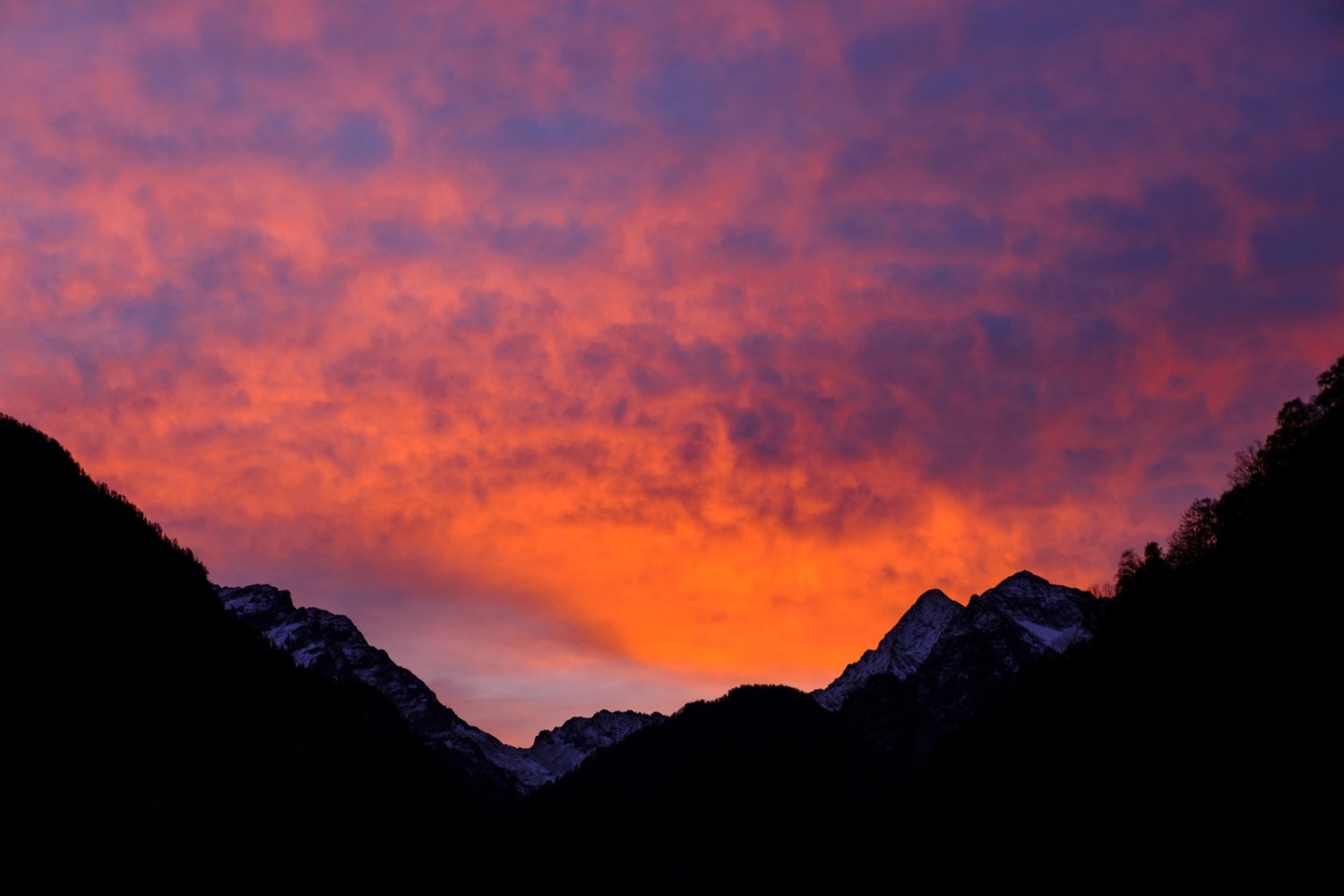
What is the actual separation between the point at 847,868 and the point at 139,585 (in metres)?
128

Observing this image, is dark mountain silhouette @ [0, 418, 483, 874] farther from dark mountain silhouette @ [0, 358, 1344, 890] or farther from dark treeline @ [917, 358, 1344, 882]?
dark treeline @ [917, 358, 1344, 882]

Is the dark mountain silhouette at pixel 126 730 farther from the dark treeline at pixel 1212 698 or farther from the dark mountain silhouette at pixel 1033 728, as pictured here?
the dark treeline at pixel 1212 698

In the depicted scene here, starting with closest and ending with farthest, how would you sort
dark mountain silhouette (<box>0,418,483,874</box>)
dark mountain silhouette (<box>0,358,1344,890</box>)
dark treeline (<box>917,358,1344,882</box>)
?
dark treeline (<box>917,358,1344,882</box>), dark mountain silhouette (<box>0,358,1344,890</box>), dark mountain silhouette (<box>0,418,483,874</box>)

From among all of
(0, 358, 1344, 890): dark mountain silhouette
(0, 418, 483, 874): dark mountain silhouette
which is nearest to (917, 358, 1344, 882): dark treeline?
(0, 358, 1344, 890): dark mountain silhouette

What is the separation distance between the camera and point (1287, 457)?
11062cm

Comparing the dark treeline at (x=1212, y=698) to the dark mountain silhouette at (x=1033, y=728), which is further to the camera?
the dark mountain silhouette at (x=1033, y=728)

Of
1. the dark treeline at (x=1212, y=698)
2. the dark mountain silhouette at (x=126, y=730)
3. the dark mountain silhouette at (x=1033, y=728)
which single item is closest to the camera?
the dark treeline at (x=1212, y=698)

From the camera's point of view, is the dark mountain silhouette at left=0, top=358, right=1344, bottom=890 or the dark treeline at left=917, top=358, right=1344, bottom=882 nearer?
the dark treeline at left=917, top=358, right=1344, bottom=882

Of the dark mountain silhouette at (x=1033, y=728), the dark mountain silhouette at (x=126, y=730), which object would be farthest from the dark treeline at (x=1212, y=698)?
the dark mountain silhouette at (x=126, y=730)

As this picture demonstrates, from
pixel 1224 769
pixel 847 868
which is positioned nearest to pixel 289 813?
pixel 847 868

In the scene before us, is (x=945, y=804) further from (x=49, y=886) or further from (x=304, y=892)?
(x=49, y=886)

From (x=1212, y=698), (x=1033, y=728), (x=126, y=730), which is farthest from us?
(x=1033, y=728)

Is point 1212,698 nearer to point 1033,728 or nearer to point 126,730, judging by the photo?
point 1033,728

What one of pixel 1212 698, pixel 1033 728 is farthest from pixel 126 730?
pixel 1033 728
